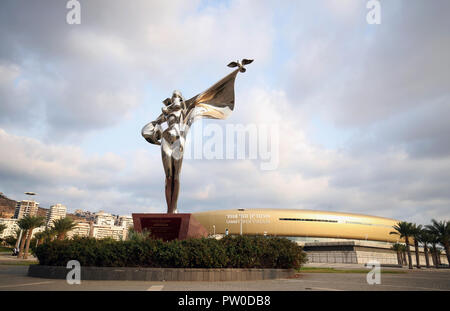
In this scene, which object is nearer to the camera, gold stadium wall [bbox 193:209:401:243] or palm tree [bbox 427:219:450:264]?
palm tree [bbox 427:219:450:264]

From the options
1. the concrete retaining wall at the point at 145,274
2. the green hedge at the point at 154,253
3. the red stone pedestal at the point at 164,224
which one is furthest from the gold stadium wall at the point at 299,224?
the concrete retaining wall at the point at 145,274

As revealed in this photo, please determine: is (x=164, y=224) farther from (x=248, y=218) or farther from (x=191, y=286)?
(x=248, y=218)

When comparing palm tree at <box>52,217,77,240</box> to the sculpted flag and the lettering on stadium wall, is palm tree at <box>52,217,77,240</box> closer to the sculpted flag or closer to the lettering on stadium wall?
the sculpted flag

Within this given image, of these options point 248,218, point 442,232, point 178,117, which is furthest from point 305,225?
point 178,117

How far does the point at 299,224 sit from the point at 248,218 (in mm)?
13490

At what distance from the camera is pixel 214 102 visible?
16.1 meters

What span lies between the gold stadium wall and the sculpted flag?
6199 cm

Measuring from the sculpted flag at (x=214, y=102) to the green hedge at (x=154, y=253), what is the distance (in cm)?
690

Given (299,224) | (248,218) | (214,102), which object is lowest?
(299,224)

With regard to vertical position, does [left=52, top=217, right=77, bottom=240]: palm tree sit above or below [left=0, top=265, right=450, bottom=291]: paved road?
above

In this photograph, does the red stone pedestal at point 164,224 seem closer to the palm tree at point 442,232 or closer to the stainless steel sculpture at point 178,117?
the stainless steel sculpture at point 178,117

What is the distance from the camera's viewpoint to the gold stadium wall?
247ft

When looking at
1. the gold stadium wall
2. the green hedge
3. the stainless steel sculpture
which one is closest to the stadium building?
the gold stadium wall
